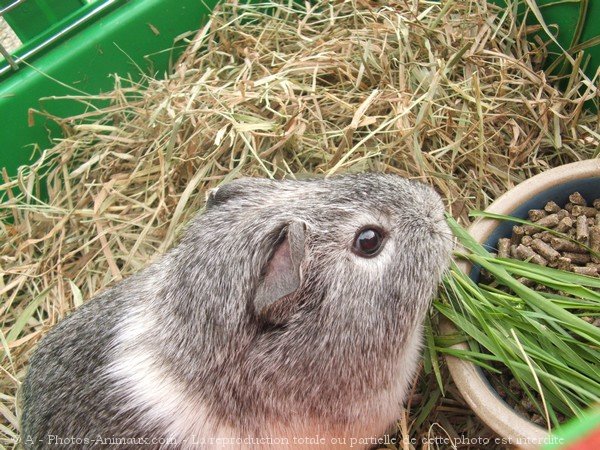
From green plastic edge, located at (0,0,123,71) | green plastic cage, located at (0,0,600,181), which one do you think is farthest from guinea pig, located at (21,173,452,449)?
green plastic edge, located at (0,0,123,71)

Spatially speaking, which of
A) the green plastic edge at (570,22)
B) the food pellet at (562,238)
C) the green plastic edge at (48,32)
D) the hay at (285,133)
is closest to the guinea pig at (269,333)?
the food pellet at (562,238)

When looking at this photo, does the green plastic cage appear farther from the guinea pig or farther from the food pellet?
the guinea pig

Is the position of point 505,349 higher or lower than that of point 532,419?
higher

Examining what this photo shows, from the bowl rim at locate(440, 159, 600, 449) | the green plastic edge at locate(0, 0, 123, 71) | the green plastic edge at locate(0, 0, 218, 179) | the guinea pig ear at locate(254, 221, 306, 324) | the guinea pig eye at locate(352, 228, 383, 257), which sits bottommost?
the bowl rim at locate(440, 159, 600, 449)

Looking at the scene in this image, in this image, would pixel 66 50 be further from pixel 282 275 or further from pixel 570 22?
pixel 570 22

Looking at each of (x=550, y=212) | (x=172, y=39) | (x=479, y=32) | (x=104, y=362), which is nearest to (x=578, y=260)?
(x=550, y=212)

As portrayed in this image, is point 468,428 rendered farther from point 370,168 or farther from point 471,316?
point 370,168

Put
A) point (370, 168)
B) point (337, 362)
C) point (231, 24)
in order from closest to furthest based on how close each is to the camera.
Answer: point (337, 362) < point (370, 168) < point (231, 24)
